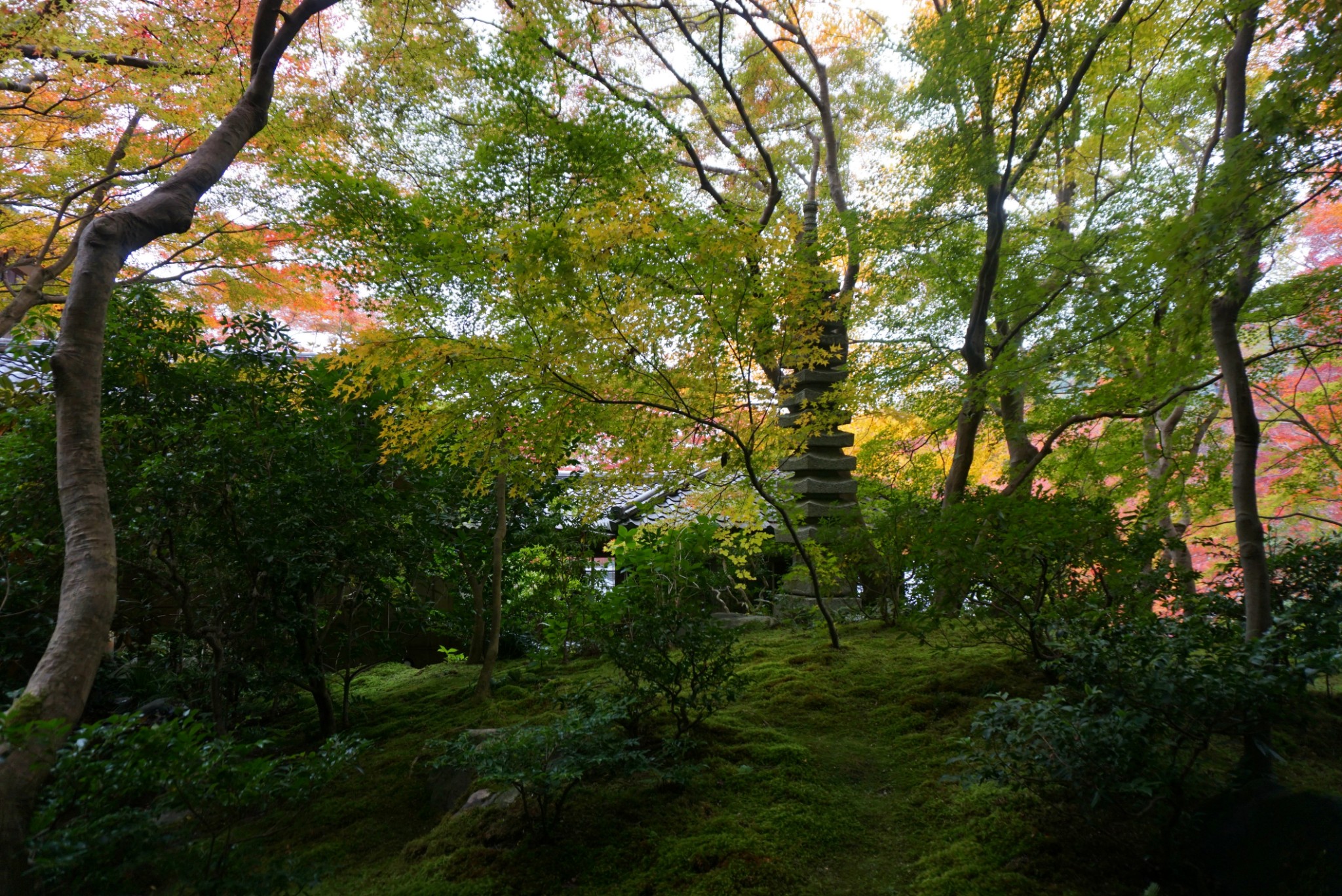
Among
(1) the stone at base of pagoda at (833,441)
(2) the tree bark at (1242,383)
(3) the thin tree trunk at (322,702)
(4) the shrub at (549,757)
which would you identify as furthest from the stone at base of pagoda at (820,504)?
(3) the thin tree trunk at (322,702)

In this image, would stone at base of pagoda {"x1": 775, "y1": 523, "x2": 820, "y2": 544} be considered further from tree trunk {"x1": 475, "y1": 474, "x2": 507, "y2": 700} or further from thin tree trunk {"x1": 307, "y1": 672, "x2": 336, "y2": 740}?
thin tree trunk {"x1": 307, "y1": 672, "x2": 336, "y2": 740}

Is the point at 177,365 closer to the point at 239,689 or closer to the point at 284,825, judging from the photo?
the point at 239,689

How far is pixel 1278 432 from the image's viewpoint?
428 inches

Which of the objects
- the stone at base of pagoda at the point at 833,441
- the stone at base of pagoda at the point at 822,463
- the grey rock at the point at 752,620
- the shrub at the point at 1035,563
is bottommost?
the grey rock at the point at 752,620

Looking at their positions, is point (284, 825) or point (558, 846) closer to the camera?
point (558, 846)

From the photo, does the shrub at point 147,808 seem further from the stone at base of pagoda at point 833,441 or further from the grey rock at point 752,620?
the stone at base of pagoda at point 833,441

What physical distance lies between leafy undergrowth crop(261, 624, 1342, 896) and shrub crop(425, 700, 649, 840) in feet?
0.46

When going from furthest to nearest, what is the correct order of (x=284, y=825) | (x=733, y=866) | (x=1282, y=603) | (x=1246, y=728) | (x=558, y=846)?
(x=284, y=825) → (x=1282, y=603) → (x=558, y=846) → (x=733, y=866) → (x=1246, y=728)

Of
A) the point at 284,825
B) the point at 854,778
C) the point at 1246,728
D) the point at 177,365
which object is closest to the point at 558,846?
the point at 854,778

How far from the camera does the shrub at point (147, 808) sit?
1.94 m

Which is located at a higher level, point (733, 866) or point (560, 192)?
point (560, 192)

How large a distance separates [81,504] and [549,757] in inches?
94.0

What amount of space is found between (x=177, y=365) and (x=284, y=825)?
10.7 feet

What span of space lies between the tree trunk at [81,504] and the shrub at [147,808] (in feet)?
0.30
